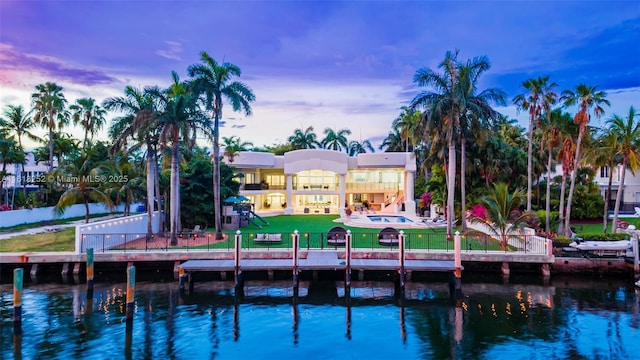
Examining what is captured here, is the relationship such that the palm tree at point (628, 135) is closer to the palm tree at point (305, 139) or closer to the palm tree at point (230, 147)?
the palm tree at point (230, 147)

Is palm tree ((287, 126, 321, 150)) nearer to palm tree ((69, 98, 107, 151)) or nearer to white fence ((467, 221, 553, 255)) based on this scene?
palm tree ((69, 98, 107, 151))

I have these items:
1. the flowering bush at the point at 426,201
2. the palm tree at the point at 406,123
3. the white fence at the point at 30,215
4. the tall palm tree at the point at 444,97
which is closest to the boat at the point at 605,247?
the tall palm tree at the point at 444,97

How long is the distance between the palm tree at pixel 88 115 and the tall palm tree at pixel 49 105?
4.39m

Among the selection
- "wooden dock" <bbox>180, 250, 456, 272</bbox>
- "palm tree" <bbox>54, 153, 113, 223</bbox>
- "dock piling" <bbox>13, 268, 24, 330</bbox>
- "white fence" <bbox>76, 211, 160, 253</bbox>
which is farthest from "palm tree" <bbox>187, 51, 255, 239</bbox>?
"dock piling" <bbox>13, 268, 24, 330</bbox>

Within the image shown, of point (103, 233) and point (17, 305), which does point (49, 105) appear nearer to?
point (103, 233)

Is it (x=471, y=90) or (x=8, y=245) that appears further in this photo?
(x=471, y=90)

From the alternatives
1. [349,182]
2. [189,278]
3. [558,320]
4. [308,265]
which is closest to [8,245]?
[189,278]

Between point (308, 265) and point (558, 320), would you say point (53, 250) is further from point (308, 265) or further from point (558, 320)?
point (558, 320)

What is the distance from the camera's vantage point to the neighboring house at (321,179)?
160ft

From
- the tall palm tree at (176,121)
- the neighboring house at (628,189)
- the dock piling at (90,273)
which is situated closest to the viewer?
the dock piling at (90,273)

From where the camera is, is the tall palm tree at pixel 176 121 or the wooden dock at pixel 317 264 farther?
the tall palm tree at pixel 176 121

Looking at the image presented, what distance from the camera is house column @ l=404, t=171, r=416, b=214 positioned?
47.1 m

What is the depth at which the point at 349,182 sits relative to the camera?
5381cm

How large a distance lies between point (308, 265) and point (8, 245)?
60.5 feet
